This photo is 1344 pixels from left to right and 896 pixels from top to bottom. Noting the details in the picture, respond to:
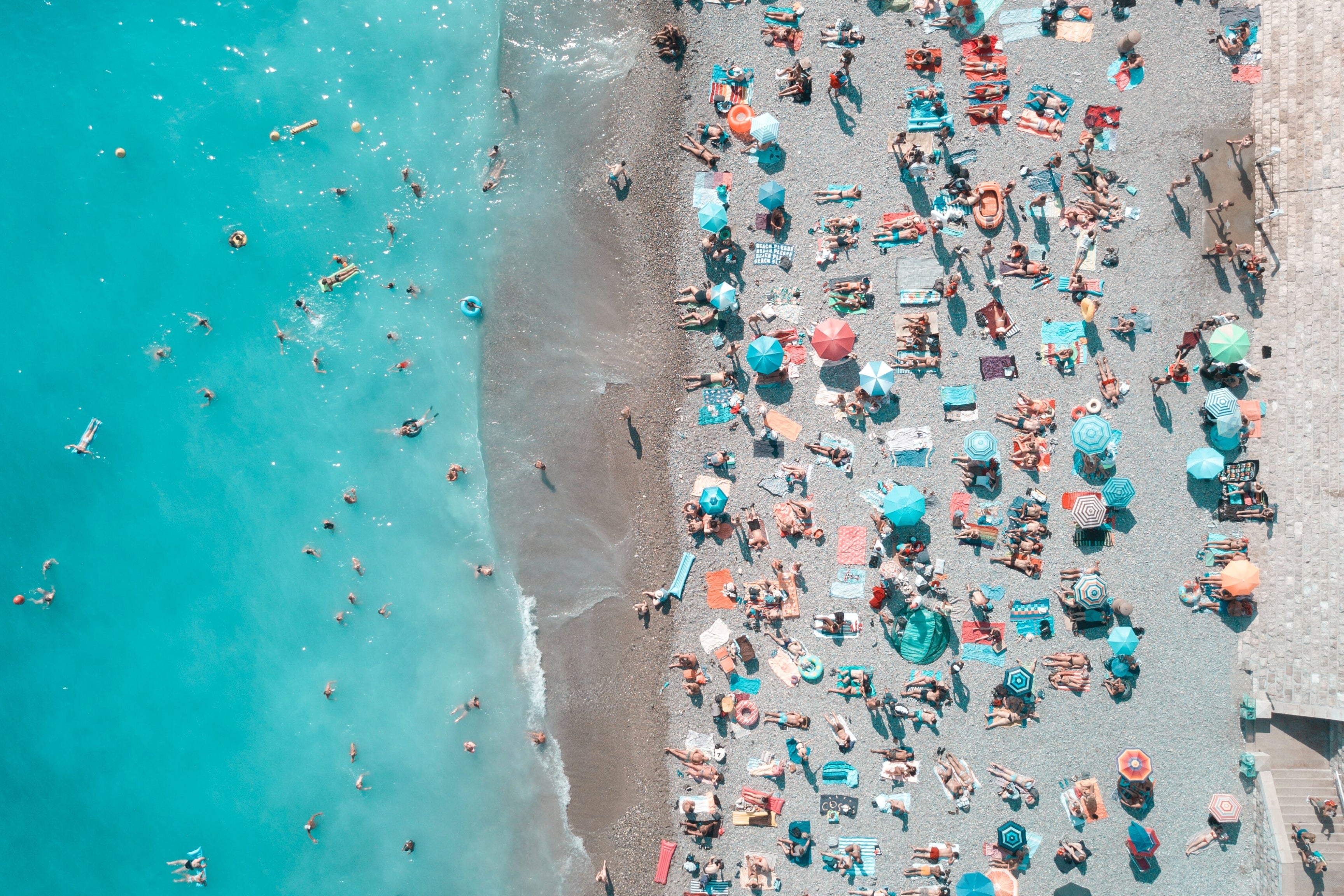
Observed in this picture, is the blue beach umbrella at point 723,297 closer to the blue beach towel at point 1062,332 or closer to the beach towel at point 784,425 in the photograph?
the beach towel at point 784,425

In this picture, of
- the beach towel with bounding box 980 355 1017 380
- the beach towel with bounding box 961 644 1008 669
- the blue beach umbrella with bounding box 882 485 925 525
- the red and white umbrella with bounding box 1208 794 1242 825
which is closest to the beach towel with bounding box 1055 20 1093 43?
the beach towel with bounding box 980 355 1017 380

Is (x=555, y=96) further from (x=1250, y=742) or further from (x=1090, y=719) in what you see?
(x=1250, y=742)

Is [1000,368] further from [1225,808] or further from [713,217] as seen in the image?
[1225,808]

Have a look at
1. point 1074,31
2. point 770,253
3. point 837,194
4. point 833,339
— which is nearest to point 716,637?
point 833,339

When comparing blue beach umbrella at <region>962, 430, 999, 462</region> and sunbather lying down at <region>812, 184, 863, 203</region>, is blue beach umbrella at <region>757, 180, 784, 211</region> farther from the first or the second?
blue beach umbrella at <region>962, 430, 999, 462</region>

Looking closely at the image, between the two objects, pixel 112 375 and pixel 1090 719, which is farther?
pixel 112 375

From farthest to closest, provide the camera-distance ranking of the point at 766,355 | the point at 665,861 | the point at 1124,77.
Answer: the point at 665,861 → the point at 1124,77 → the point at 766,355

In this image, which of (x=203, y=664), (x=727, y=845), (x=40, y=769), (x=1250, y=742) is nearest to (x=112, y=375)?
Answer: (x=203, y=664)
